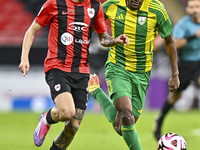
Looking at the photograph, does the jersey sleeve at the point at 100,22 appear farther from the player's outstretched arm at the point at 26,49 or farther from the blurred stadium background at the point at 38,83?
the blurred stadium background at the point at 38,83

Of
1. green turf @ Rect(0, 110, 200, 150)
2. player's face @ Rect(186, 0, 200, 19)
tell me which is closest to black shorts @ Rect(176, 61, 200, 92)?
player's face @ Rect(186, 0, 200, 19)

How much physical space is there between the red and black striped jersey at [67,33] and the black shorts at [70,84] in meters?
0.06

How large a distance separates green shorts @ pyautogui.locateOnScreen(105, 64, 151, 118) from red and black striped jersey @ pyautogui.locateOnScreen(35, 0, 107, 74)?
474mm

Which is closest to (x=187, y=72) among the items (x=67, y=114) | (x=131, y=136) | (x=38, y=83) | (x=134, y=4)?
(x=134, y=4)

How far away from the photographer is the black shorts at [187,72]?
696 centimetres

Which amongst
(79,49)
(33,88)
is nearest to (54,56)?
(79,49)

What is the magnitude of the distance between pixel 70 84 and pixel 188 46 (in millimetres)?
3431

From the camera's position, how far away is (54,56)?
4.46m

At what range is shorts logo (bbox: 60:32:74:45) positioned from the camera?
14.6 feet

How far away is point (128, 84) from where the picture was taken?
4891 mm

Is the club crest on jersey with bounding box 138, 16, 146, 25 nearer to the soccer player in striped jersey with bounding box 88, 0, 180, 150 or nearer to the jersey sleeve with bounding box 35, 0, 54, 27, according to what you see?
the soccer player in striped jersey with bounding box 88, 0, 180, 150

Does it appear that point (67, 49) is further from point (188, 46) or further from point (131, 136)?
point (188, 46)

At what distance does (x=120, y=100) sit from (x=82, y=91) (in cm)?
47

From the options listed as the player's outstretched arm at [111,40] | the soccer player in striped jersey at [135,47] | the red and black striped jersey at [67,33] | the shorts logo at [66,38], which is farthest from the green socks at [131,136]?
the shorts logo at [66,38]
